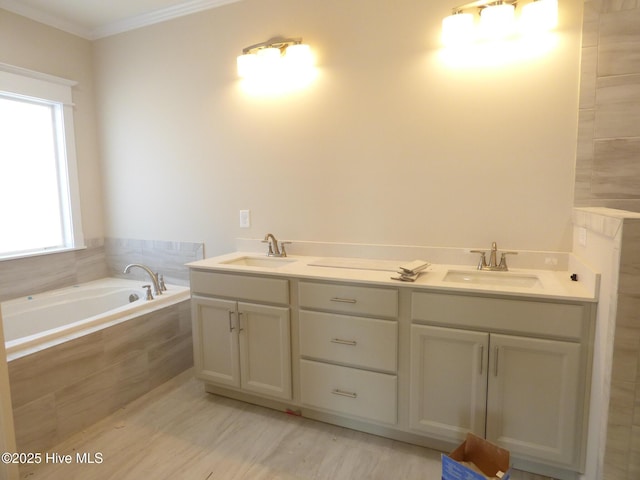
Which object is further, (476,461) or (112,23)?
(112,23)

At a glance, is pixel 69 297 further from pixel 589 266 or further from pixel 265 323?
pixel 589 266

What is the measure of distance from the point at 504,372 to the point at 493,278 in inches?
20.4

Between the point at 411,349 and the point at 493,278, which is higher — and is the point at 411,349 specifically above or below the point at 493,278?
below

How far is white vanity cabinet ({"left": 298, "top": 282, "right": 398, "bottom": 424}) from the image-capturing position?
6.25 ft

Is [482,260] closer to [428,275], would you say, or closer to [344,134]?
[428,275]

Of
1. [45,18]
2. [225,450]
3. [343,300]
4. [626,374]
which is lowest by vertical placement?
→ [225,450]

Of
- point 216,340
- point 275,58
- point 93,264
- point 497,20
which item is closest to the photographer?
point 497,20

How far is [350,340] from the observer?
198 cm

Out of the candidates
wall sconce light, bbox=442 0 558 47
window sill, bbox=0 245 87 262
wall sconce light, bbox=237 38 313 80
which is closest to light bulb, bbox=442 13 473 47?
wall sconce light, bbox=442 0 558 47

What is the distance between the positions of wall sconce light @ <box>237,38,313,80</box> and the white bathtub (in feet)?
5.38

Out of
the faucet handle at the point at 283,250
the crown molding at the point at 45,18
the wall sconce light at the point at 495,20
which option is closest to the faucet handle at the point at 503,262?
the wall sconce light at the point at 495,20

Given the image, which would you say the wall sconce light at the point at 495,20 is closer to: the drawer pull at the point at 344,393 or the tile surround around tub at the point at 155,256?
the drawer pull at the point at 344,393

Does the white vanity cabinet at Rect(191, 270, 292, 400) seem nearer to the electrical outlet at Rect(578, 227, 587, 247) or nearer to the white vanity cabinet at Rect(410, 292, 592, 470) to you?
the white vanity cabinet at Rect(410, 292, 592, 470)

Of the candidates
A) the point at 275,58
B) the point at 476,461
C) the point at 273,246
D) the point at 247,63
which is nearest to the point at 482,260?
the point at 476,461
